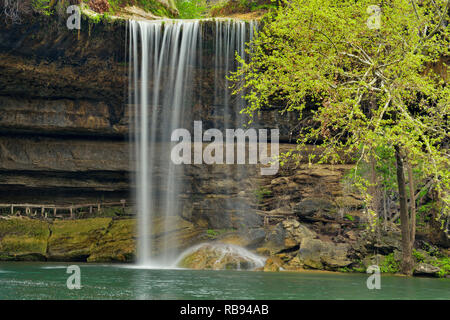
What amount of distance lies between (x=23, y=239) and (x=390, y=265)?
53.1 feet

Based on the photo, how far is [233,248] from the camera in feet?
62.6

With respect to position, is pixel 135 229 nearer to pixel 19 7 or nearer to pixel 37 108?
pixel 37 108

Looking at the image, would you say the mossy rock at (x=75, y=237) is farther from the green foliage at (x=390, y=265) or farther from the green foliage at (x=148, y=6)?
the green foliage at (x=390, y=265)

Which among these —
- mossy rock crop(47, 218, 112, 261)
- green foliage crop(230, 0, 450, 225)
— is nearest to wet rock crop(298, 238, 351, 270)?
green foliage crop(230, 0, 450, 225)

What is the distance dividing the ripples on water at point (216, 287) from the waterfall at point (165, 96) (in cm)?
746

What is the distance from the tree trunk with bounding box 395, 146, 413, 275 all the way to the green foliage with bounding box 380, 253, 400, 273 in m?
0.70

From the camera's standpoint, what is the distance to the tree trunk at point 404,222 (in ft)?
45.0

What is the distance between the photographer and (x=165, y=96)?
902 inches

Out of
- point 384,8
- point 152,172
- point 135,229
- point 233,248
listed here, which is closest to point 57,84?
point 152,172

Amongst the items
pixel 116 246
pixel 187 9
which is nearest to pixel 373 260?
pixel 116 246

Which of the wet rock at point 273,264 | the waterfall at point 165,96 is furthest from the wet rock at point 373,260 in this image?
the waterfall at point 165,96

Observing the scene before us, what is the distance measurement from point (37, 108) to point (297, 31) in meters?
14.4

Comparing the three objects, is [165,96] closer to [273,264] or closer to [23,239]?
[23,239]

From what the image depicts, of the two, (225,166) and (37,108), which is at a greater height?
(37,108)
